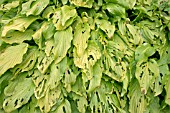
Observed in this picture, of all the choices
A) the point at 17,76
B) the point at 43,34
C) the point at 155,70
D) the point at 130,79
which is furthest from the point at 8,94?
the point at 155,70

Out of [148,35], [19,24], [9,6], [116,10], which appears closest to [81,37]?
[116,10]

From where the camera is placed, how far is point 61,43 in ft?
8.19

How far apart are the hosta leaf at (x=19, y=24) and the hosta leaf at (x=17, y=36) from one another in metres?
0.06

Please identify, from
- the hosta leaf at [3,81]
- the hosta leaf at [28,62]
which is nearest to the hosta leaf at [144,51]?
the hosta leaf at [28,62]

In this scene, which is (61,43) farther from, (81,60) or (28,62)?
(28,62)

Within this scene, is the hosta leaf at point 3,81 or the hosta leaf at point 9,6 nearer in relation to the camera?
the hosta leaf at point 3,81

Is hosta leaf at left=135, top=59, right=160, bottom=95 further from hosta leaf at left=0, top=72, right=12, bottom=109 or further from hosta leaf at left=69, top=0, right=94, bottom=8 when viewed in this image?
hosta leaf at left=0, top=72, right=12, bottom=109

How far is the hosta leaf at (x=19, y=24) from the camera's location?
258 centimetres

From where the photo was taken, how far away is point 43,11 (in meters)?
2.74

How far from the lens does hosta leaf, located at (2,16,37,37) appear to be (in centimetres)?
258

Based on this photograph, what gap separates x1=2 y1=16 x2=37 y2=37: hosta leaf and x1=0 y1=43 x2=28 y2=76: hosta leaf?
0.46ft

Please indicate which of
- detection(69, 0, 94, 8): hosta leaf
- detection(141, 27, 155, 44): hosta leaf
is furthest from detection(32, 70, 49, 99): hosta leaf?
detection(141, 27, 155, 44): hosta leaf

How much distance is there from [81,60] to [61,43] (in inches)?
8.4

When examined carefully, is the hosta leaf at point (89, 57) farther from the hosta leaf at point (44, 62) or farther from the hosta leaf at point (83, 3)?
the hosta leaf at point (83, 3)
